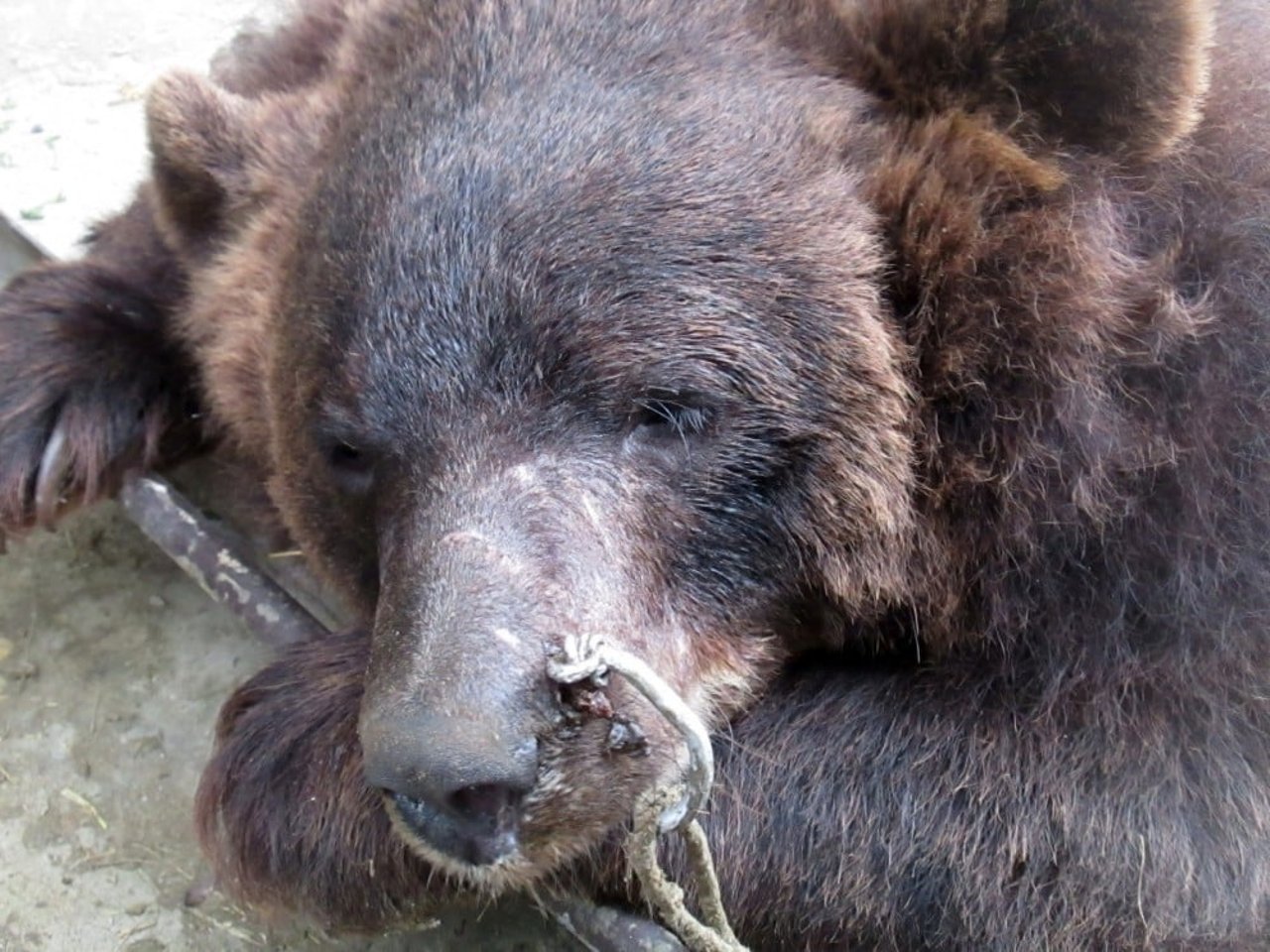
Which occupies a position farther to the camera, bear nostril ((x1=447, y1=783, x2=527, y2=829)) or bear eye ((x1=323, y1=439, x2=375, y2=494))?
bear eye ((x1=323, y1=439, x2=375, y2=494))

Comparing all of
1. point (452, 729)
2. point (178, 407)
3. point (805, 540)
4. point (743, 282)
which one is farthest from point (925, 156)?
point (178, 407)

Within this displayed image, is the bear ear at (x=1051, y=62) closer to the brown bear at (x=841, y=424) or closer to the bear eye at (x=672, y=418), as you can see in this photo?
the brown bear at (x=841, y=424)

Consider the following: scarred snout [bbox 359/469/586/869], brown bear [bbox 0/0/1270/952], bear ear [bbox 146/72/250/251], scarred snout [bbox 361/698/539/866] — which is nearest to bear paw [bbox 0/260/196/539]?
bear ear [bbox 146/72/250/251]

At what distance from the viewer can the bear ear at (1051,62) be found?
235 centimetres

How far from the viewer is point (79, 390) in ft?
12.5

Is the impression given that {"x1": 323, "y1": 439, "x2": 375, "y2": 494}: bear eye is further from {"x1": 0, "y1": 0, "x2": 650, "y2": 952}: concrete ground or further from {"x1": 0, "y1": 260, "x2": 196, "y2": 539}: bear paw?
{"x1": 0, "y1": 260, "x2": 196, "y2": 539}: bear paw

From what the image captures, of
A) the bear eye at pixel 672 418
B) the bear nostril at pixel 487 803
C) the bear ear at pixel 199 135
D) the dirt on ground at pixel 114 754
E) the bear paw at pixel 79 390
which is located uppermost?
the bear ear at pixel 199 135

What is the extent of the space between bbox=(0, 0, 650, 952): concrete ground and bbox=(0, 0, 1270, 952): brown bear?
758 millimetres

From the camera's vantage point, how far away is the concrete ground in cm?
330

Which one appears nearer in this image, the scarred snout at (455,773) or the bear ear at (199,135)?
the scarred snout at (455,773)

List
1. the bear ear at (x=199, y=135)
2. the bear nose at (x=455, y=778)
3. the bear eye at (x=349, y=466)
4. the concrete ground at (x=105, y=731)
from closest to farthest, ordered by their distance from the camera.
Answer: the bear nose at (x=455, y=778) < the bear eye at (x=349, y=466) < the bear ear at (x=199, y=135) < the concrete ground at (x=105, y=731)

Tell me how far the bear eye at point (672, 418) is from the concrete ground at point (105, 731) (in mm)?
1289

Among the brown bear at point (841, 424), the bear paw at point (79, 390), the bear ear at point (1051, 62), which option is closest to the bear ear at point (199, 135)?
the brown bear at point (841, 424)

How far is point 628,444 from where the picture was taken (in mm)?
2445
